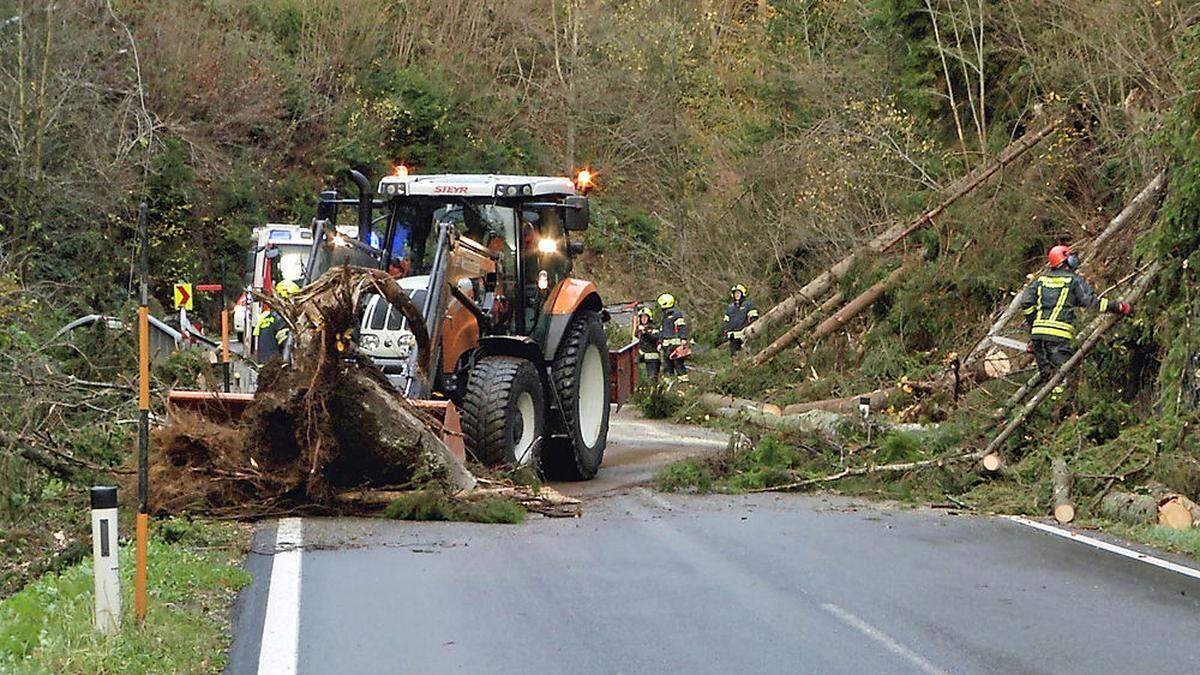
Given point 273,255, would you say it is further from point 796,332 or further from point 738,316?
point 796,332

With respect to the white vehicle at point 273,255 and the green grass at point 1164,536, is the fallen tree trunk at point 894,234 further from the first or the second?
the green grass at point 1164,536

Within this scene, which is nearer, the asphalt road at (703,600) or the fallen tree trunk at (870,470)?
the asphalt road at (703,600)

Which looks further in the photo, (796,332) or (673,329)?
(673,329)

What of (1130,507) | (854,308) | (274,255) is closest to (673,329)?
(854,308)

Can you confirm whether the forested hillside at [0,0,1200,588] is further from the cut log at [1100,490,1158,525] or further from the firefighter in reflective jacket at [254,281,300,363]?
the firefighter in reflective jacket at [254,281,300,363]

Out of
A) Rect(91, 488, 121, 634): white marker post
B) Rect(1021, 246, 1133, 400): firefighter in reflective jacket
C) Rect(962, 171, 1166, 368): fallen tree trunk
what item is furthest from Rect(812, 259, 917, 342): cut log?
Rect(91, 488, 121, 634): white marker post

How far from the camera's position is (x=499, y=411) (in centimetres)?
1348

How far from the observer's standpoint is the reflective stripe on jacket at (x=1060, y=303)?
16016mm

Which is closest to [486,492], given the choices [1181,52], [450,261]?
[450,261]

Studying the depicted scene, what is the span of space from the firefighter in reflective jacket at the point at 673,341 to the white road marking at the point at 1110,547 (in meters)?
14.9

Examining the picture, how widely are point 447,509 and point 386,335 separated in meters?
2.09

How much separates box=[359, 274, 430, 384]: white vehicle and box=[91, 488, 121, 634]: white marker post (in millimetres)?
5957

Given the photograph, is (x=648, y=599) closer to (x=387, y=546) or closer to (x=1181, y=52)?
(x=387, y=546)

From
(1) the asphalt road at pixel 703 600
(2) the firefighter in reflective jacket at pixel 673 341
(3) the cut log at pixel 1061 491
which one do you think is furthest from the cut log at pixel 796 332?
(1) the asphalt road at pixel 703 600
